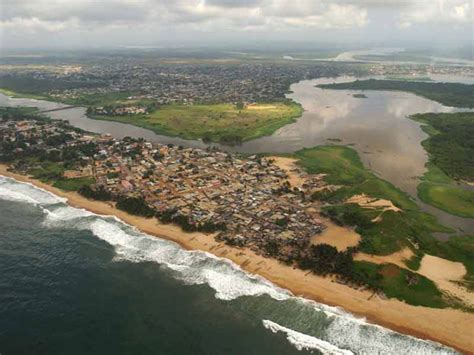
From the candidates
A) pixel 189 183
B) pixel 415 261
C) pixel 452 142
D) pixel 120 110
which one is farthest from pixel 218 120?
pixel 415 261

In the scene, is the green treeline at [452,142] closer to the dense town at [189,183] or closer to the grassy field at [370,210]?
the grassy field at [370,210]

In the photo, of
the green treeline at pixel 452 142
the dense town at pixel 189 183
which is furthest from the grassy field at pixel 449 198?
the dense town at pixel 189 183

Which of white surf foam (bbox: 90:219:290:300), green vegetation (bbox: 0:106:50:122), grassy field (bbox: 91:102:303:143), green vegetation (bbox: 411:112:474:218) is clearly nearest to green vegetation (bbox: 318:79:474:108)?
green vegetation (bbox: 411:112:474:218)

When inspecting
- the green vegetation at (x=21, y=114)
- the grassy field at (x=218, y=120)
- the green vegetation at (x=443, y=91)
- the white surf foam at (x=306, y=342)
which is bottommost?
the white surf foam at (x=306, y=342)

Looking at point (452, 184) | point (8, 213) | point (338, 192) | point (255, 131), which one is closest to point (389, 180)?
point (452, 184)

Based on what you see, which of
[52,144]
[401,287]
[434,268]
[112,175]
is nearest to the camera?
[401,287]

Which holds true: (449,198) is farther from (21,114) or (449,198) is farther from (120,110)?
(21,114)

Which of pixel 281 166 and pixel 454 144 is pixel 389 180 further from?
pixel 454 144
